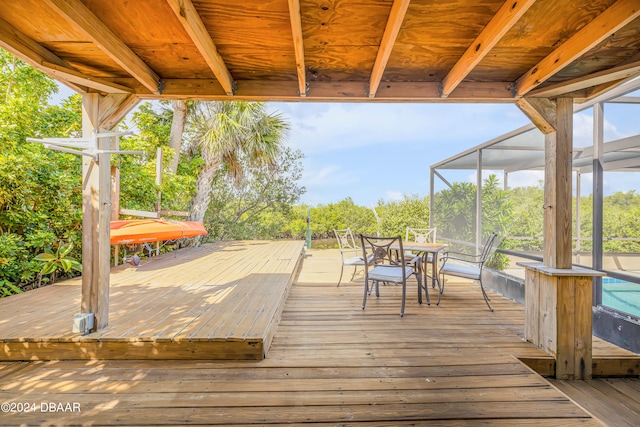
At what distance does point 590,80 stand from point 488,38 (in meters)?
1.03

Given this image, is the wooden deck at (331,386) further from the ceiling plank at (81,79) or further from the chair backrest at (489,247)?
the ceiling plank at (81,79)

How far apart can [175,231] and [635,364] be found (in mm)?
5145

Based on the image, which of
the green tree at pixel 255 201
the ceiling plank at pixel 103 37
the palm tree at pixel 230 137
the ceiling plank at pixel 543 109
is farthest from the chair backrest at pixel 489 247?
the green tree at pixel 255 201

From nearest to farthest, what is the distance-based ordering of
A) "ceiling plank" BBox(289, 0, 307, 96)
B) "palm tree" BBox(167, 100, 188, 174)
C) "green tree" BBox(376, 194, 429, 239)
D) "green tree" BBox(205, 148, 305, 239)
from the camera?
"ceiling plank" BBox(289, 0, 307, 96)
"palm tree" BBox(167, 100, 188, 174)
"green tree" BBox(376, 194, 429, 239)
"green tree" BBox(205, 148, 305, 239)

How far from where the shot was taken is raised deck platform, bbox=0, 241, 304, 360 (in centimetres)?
211

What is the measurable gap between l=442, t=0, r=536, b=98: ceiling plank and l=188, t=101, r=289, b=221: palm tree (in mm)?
6232

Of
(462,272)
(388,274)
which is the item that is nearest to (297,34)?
(388,274)

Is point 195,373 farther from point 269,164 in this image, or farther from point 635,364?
point 269,164

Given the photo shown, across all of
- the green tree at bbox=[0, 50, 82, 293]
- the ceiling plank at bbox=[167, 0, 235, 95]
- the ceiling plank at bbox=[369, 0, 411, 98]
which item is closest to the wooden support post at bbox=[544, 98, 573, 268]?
the ceiling plank at bbox=[369, 0, 411, 98]

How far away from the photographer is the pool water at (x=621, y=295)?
2.49 metres

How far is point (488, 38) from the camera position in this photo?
5.46 feet

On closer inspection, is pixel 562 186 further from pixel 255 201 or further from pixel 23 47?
pixel 255 201

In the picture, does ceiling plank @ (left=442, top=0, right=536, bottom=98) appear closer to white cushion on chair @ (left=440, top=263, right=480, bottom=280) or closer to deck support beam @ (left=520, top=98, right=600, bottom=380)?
deck support beam @ (left=520, top=98, right=600, bottom=380)

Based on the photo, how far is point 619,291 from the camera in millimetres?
2713
